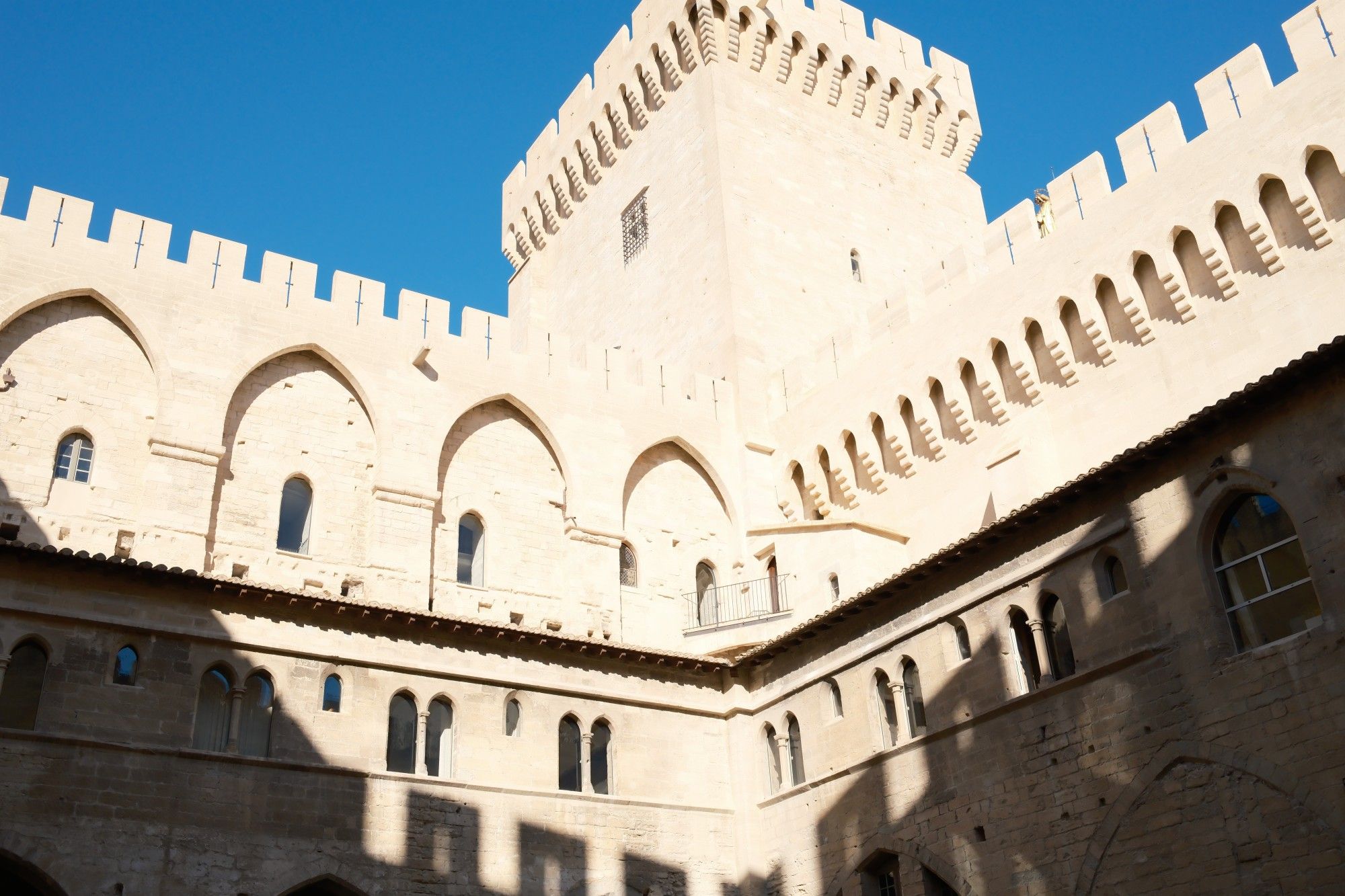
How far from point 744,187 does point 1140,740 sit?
14.4 metres

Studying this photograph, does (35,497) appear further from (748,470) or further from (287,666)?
(748,470)

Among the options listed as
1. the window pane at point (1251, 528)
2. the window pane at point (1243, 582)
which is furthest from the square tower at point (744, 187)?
the window pane at point (1243, 582)

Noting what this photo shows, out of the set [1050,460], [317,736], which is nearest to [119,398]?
[317,736]

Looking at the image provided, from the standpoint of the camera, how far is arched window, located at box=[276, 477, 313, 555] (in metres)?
17.2

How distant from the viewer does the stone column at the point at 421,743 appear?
15789 mm

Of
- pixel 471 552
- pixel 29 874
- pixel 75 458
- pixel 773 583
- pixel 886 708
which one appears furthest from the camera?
pixel 773 583

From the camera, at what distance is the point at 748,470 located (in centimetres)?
2144

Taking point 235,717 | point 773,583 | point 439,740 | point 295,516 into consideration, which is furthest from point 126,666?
point 773,583

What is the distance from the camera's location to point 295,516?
17.5 metres

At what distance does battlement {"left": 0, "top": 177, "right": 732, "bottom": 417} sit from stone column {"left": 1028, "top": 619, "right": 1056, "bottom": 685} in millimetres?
8357

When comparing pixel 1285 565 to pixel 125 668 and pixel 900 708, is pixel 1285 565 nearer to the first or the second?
pixel 900 708

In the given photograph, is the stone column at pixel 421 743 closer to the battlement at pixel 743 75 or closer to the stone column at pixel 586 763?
the stone column at pixel 586 763

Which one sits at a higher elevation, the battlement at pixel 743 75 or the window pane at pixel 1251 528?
the battlement at pixel 743 75

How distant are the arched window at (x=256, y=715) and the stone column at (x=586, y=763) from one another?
401 centimetres
